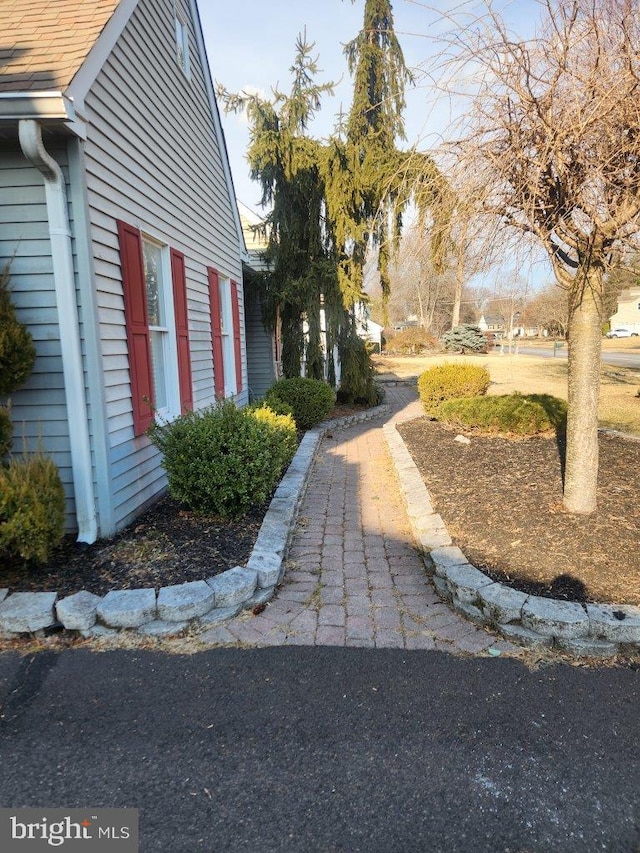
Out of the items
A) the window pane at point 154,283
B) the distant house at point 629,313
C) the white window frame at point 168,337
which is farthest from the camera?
the distant house at point 629,313

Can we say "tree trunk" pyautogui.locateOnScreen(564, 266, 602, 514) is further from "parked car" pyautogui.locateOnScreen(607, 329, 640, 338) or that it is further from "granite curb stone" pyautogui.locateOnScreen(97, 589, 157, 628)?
"parked car" pyautogui.locateOnScreen(607, 329, 640, 338)

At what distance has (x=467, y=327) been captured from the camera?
3309 centimetres

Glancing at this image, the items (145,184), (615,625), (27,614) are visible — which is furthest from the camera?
(145,184)

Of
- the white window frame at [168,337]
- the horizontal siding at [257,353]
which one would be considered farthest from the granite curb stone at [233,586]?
the horizontal siding at [257,353]

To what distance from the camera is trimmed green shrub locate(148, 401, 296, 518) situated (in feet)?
13.2

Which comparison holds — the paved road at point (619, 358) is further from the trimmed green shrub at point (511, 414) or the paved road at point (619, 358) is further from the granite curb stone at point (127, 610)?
the granite curb stone at point (127, 610)

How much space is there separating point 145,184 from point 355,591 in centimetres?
435

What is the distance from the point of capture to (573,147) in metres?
3.26

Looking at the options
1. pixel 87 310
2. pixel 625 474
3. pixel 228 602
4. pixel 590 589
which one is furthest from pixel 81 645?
pixel 625 474

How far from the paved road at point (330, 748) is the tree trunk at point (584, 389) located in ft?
5.75

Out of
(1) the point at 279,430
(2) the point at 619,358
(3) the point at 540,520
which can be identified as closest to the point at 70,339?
(1) the point at 279,430

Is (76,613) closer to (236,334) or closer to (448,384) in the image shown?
(236,334)

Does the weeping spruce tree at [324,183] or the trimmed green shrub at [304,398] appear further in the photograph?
the weeping spruce tree at [324,183]

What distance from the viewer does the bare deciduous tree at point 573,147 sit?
3057 millimetres
